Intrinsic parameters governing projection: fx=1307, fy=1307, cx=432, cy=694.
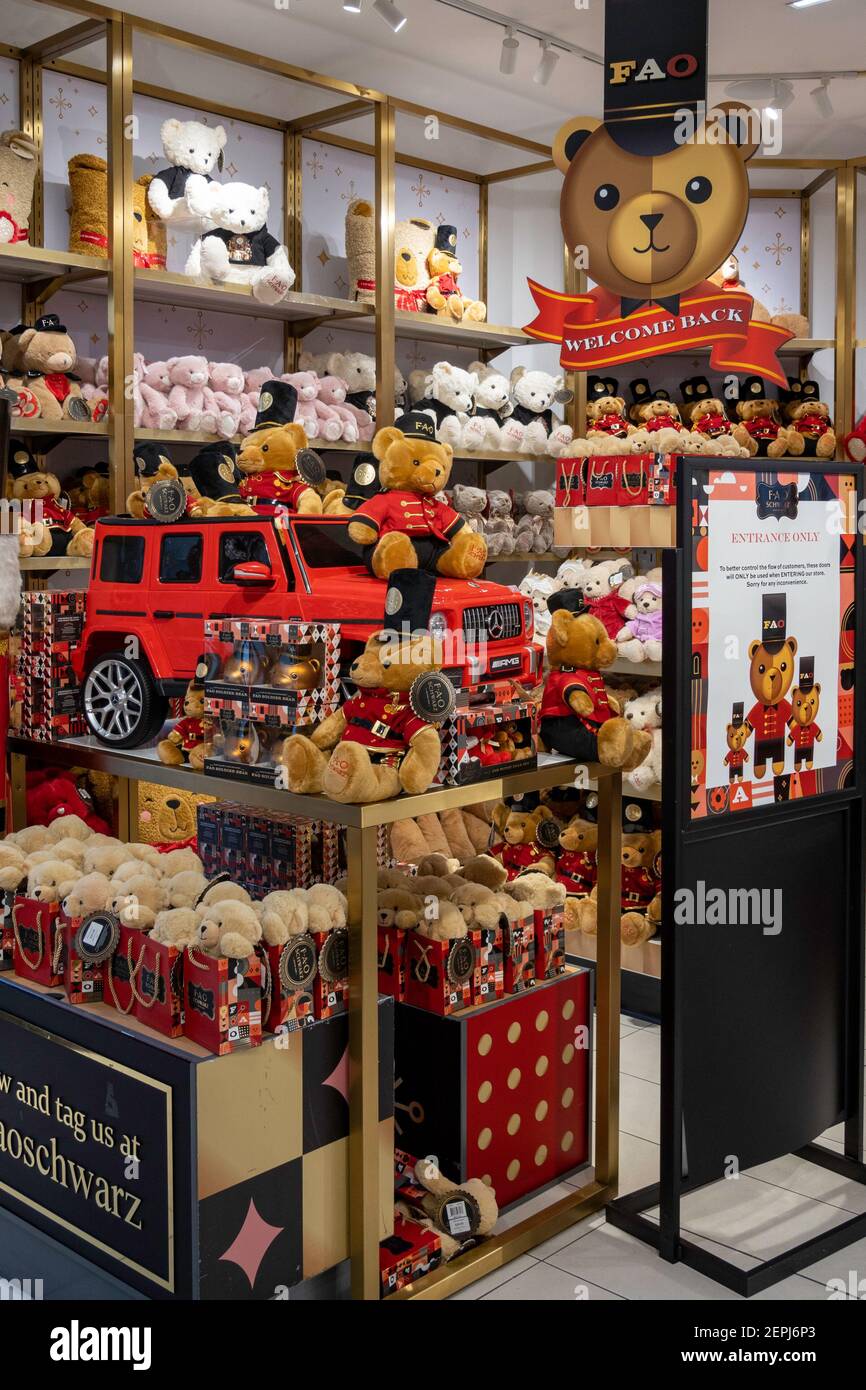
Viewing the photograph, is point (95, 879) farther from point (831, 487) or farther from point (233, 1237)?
point (831, 487)

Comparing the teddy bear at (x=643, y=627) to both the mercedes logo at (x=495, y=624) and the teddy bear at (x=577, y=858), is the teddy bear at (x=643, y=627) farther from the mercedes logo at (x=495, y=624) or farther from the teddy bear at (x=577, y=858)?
the mercedes logo at (x=495, y=624)

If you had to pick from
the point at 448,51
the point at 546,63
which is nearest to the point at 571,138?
the point at 546,63

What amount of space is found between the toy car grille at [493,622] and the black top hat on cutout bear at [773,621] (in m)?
0.46

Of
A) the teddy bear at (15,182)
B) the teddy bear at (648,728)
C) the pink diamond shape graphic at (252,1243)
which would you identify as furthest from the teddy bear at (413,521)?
the teddy bear at (15,182)

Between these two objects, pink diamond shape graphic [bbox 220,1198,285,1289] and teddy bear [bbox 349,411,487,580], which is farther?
teddy bear [bbox 349,411,487,580]

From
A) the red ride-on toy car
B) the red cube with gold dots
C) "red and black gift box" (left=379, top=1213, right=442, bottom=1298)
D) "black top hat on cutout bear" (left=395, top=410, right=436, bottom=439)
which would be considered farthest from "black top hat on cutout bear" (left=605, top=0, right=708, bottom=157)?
"red and black gift box" (left=379, top=1213, right=442, bottom=1298)

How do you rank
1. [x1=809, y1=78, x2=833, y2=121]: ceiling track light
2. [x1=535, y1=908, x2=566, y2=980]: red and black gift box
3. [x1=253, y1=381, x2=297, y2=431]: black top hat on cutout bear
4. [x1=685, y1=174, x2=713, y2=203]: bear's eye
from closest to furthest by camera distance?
[x1=535, y1=908, x2=566, y2=980]: red and black gift box, [x1=253, y1=381, x2=297, y2=431]: black top hat on cutout bear, [x1=685, y1=174, x2=713, y2=203]: bear's eye, [x1=809, y1=78, x2=833, y2=121]: ceiling track light

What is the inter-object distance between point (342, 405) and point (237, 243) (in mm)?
696

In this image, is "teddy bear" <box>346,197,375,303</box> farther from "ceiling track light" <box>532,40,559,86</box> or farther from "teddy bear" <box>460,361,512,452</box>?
"ceiling track light" <box>532,40,559,86</box>

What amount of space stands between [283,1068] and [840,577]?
4.72ft

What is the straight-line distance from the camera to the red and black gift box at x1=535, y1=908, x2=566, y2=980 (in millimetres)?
2701

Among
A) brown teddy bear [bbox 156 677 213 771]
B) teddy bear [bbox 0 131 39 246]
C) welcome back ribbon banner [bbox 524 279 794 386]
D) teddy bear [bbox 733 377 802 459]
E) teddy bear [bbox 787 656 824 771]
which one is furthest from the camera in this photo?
teddy bear [bbox 733 377 802 459]

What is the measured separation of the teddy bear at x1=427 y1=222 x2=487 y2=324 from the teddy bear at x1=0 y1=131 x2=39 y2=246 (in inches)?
68.6

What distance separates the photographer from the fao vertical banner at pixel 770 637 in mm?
2371
